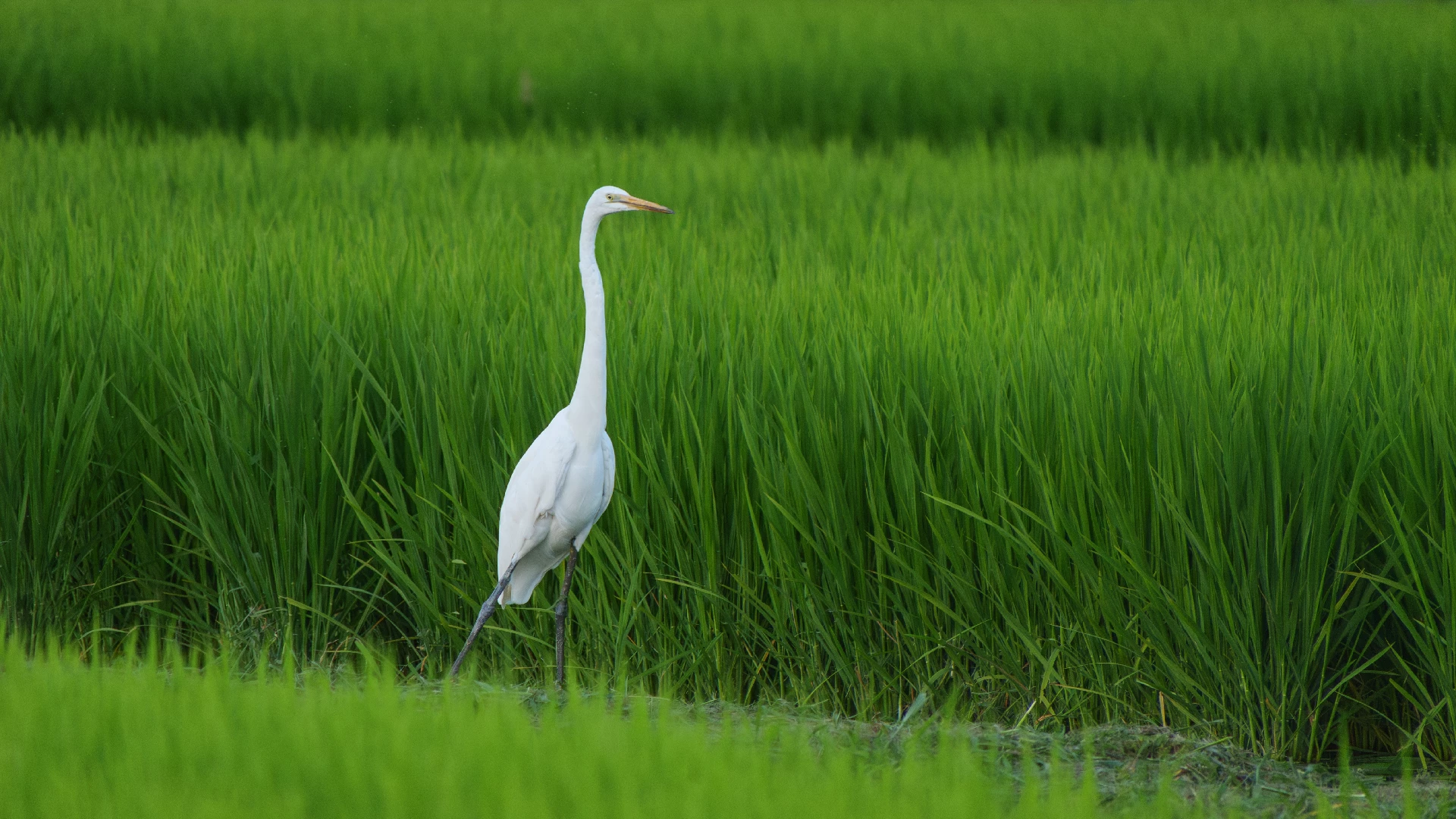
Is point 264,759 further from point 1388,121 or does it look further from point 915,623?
point 1388,121

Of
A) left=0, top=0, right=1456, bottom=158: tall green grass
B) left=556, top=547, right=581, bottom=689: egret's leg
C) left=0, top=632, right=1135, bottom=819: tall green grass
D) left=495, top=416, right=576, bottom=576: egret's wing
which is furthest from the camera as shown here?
left=0, top=0, right=1456, bottom=158: tall green grass

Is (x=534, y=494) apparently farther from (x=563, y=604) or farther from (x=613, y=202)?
(x=613, y=202)

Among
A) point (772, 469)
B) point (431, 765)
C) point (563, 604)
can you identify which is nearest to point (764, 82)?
point (772, 469)

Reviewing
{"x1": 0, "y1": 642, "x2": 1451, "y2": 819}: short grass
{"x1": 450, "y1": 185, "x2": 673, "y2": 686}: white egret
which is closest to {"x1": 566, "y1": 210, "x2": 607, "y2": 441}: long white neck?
{"x1": 450, "y1": 185, "x2": 673, "y2": 686}: white egret

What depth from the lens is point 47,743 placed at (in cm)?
158

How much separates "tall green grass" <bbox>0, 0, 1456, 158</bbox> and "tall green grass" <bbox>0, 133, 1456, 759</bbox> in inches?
149

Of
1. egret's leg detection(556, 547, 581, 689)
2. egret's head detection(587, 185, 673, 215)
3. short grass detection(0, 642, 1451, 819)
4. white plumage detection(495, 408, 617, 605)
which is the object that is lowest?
egret's leg detection(556, 547, 581, 689)

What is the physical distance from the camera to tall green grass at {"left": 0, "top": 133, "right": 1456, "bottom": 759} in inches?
87.1

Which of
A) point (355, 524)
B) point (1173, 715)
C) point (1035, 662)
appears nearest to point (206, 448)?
point (355, 524)

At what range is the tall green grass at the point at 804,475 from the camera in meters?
2.21

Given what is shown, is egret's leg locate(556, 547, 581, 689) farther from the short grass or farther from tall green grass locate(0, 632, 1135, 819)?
tall green grass locate(0, 632, 1135, 819)

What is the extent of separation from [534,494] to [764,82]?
18.9ft

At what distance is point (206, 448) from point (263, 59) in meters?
5.77

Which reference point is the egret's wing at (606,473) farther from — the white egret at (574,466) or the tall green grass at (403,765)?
the tall green grass at (403,765)
